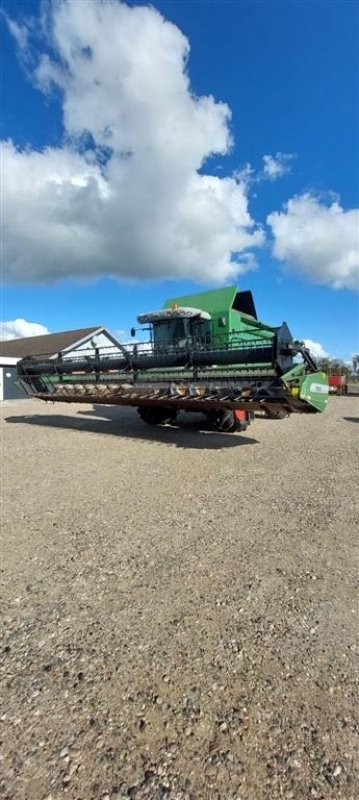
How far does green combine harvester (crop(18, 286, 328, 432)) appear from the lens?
18.9 ft

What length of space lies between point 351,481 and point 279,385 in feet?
5.31

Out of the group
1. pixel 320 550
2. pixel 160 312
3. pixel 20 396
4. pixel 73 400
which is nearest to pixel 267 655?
pixel 320 550

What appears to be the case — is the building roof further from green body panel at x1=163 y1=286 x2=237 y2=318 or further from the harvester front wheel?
the harvester front wheel

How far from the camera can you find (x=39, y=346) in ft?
89.9

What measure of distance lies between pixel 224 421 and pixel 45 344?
23001 millimetres

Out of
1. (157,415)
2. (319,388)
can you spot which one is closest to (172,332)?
(157,415)

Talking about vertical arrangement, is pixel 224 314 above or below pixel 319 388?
above

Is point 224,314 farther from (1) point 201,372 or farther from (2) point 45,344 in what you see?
(2) point 45,344

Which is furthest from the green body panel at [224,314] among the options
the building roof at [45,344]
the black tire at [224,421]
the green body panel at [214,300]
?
the building roof at [45,344]

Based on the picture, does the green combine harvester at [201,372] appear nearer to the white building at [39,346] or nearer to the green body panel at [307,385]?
the green body panel at [307,385]

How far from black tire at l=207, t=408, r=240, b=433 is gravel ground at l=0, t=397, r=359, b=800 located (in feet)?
9.09

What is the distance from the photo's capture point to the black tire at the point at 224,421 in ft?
24.5

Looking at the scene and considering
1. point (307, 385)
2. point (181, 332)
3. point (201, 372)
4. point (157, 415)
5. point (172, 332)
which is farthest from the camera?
point (157, 415)

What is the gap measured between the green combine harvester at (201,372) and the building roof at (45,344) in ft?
49.8
